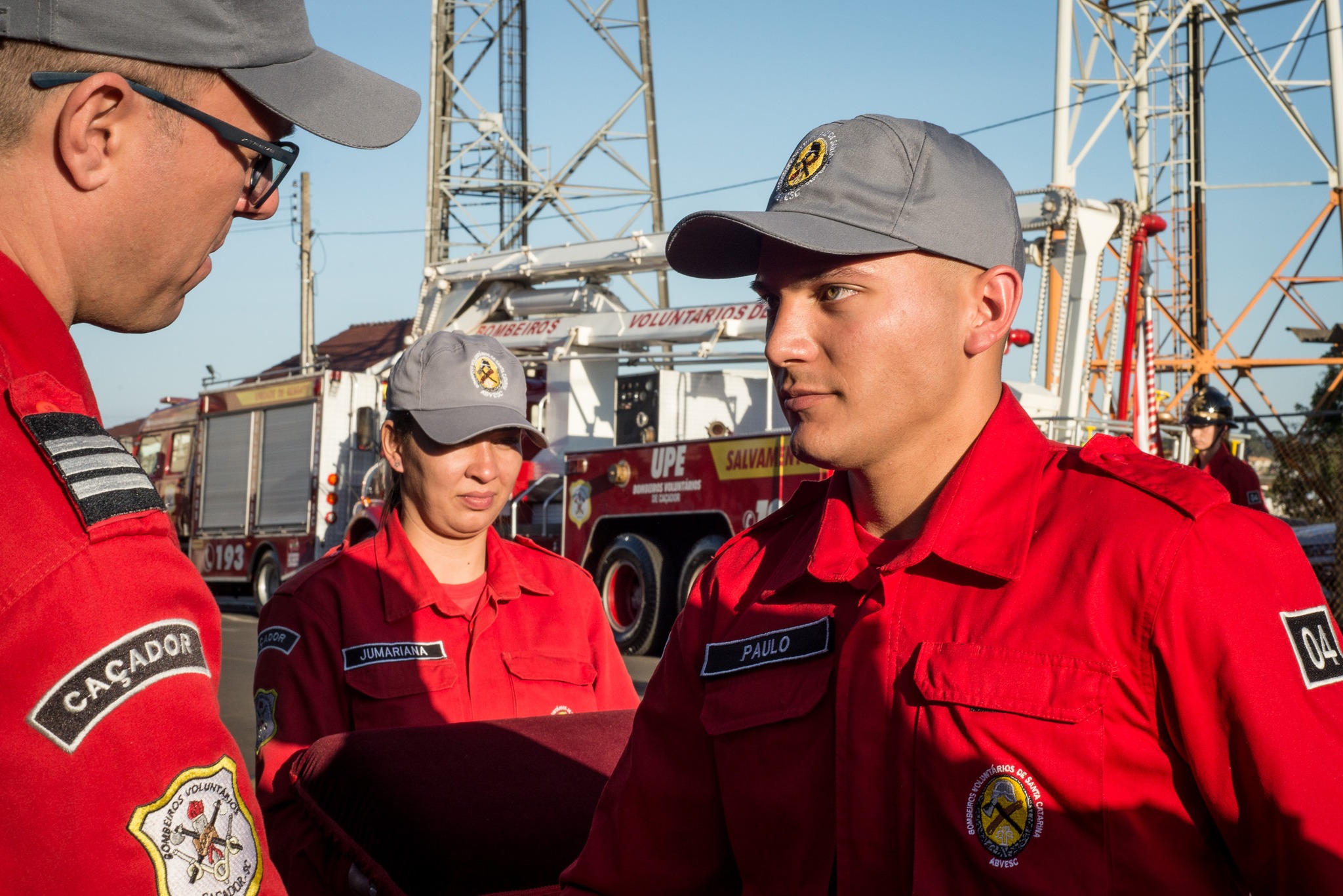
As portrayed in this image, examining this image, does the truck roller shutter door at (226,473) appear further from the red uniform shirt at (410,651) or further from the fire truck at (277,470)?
the red uniform shirt at (410,651)

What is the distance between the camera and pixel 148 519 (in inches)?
40.3

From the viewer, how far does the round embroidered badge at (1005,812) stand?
1453 millimetres

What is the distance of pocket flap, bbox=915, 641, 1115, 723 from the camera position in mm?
1447

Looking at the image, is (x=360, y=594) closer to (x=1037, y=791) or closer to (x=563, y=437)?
(x=1037, y=791)

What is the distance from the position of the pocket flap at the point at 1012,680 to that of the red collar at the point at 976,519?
0.12 meters

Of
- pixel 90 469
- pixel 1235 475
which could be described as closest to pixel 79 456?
pixel 90 469

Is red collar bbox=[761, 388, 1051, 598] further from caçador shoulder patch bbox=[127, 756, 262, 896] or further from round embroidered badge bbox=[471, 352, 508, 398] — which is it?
round embroidered badge bbox=[471, 352, 508, 398]

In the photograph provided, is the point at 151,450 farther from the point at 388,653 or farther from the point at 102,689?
the point at 102,689

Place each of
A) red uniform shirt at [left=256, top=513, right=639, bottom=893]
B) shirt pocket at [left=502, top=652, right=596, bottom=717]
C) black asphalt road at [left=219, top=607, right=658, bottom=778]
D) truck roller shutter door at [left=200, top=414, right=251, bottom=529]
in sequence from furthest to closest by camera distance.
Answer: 1. truck roller shutter door at [left=200, top=414, right=251, bottom=529]
2. black asphalt road at [left=219, top=607, right=658, bottom=778]
3. shirt pocket at [left=502, top=652, right=596, bottom=717]
4. red uniform shirt at [left=256, top=513, right=639, bottom=893]

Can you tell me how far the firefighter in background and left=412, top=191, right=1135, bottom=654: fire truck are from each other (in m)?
0.82

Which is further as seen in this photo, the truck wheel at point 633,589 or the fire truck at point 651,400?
the truck wheel at point 633,589

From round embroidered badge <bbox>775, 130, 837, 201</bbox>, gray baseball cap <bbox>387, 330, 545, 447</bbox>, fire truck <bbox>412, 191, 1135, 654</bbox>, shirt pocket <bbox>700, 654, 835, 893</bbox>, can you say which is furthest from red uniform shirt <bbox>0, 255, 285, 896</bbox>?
fire truck <bbox>412, 191, 1135, 654</bbox>

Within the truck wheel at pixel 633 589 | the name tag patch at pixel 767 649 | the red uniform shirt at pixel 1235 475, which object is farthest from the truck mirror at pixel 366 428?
the name tag patch at pixel 767 649

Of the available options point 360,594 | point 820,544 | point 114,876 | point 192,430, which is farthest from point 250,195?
point 192,430
